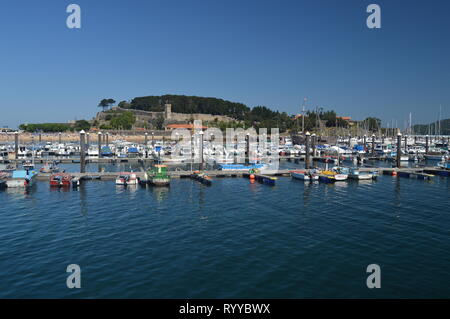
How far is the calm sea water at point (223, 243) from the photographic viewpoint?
21688 millimetres

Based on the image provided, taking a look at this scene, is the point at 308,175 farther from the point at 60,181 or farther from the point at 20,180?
the point at 20,180

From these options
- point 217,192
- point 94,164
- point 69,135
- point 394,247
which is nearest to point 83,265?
point 394,247

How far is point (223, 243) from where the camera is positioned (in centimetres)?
2936

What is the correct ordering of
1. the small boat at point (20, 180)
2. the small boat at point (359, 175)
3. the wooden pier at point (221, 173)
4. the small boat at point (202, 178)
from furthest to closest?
the small boat at point (359, 175)
the wooden pier at point (221, 173)
the small boat at point (202, 178)
the small boat at point (20, 180)

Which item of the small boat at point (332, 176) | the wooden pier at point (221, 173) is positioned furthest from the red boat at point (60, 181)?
the small boat at point (332, 176)

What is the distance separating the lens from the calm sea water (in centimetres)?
2169

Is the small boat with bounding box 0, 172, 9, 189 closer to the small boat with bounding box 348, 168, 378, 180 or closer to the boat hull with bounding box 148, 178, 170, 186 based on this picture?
the boat hull with bounding box 148, 178, 170, 186

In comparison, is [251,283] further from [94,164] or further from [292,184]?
[94,164]

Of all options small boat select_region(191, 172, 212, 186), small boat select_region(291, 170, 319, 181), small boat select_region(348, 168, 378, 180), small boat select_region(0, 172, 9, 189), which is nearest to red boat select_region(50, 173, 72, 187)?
small boat select_region(0, 172, 9, 189)

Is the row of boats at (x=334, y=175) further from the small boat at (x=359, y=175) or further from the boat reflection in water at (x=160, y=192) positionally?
the boat reflection in water at (x=160, y=192)

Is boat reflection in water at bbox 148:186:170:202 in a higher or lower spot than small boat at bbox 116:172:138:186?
lower

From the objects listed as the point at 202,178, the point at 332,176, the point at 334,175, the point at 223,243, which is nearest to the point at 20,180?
the point at 202,178

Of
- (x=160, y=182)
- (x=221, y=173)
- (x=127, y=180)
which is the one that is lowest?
(x=160, y=182)

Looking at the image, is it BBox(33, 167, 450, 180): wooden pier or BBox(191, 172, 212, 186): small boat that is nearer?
BBox(191, 172, 212, 186): small boat
